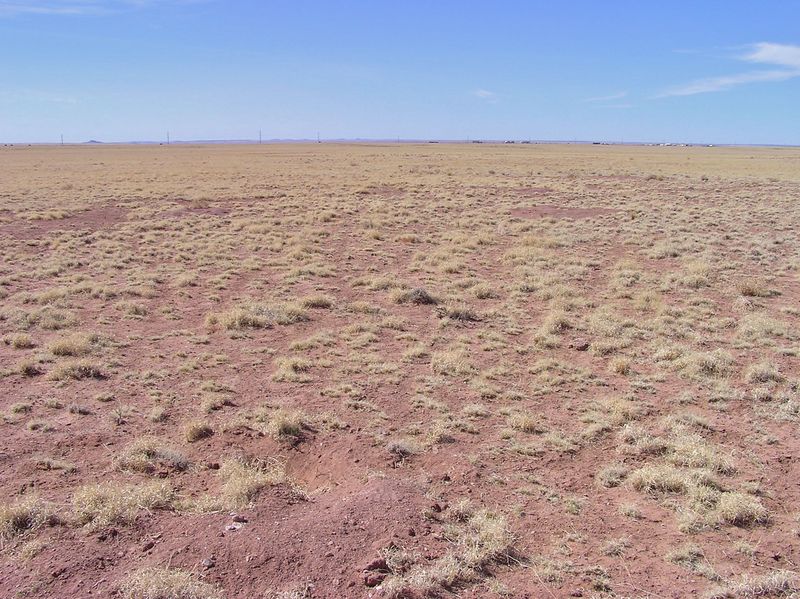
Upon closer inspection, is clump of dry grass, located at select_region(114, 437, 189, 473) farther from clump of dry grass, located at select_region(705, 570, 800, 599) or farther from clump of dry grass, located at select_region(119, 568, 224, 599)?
clump of dry grass, located at select_region(705, 570, 800, 599)

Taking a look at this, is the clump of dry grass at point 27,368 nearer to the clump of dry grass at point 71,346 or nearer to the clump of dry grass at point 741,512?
the clump of dry grass at point 71,346

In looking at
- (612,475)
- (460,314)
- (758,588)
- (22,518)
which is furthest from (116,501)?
(460,314)

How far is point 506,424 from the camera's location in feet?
24.0

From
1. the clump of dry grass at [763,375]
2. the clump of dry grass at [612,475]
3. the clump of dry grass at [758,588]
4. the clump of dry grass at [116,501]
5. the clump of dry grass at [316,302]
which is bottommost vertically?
the clump of dry grass at [612,475]

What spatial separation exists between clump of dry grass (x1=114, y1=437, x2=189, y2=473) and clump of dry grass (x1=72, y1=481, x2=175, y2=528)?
0.43 meters

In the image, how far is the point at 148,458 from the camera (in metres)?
6.33

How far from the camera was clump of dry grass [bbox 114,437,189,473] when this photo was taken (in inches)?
243

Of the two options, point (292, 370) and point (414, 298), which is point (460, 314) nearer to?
point (414, 298)

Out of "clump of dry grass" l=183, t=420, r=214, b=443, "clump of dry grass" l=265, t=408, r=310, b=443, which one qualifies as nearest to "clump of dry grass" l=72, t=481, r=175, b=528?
"clump of dry grass" l=183, t=420, r=214, b=443

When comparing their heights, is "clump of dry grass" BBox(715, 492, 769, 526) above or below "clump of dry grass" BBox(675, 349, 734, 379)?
below

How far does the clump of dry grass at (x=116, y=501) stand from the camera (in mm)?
5027

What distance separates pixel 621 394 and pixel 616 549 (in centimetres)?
360

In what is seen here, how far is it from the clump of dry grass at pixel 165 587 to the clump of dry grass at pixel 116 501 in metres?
0.91

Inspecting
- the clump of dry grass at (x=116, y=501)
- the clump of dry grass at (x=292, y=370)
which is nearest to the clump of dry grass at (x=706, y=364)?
the clump of dry grass at (x=292, y=370)
